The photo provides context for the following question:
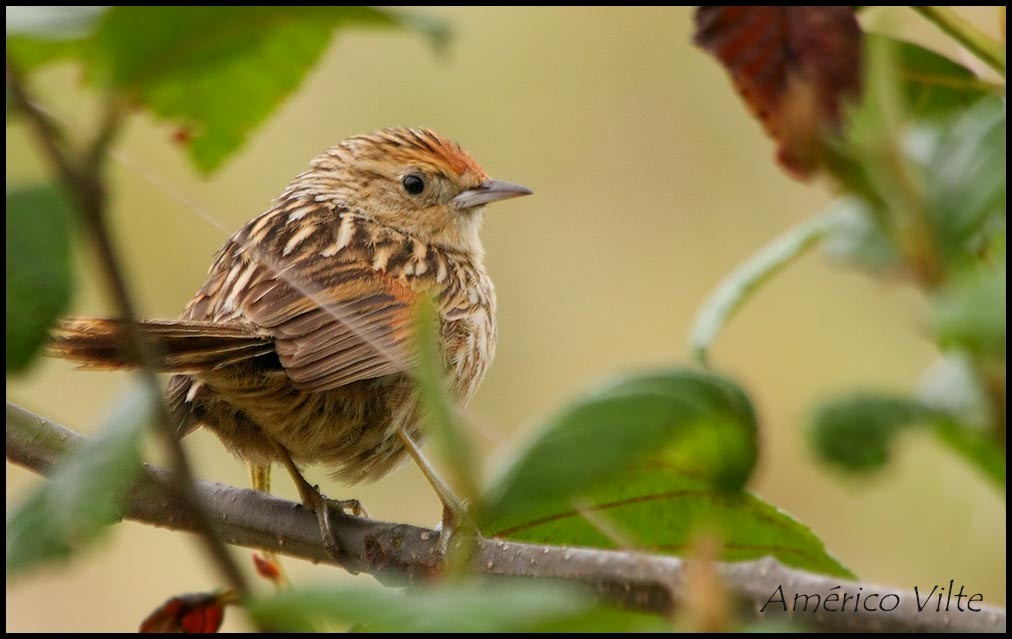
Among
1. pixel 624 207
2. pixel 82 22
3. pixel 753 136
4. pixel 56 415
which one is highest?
pixel 82 22

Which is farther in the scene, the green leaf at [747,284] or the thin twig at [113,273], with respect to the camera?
the green leaf at [747,284]

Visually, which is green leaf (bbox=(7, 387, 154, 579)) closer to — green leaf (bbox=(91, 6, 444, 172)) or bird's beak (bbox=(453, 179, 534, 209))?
green leaf (bbox=(91, 6, 444, 172))

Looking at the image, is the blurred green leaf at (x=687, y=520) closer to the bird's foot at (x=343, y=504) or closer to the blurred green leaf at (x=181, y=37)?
the blurred green leaf at (x=181, y=37)

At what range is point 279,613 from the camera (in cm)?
96

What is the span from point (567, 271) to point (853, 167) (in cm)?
776

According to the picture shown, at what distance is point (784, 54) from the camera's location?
4.02ft

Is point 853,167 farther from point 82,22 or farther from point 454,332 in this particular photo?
point 454,332

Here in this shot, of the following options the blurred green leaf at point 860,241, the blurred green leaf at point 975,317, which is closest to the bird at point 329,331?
the blurred green leaf at point 860,241

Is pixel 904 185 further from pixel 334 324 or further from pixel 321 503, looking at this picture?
pixel 334 324

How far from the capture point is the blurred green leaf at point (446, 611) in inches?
35.5

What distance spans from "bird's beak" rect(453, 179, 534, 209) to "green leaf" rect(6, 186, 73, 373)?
4.47m

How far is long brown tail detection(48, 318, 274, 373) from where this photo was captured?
2.67 m

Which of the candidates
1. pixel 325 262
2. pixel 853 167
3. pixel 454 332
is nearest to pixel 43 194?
pixel 853 167

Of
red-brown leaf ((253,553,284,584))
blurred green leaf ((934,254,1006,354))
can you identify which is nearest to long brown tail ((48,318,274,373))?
red-brown leaf ((253,553,284,584))
